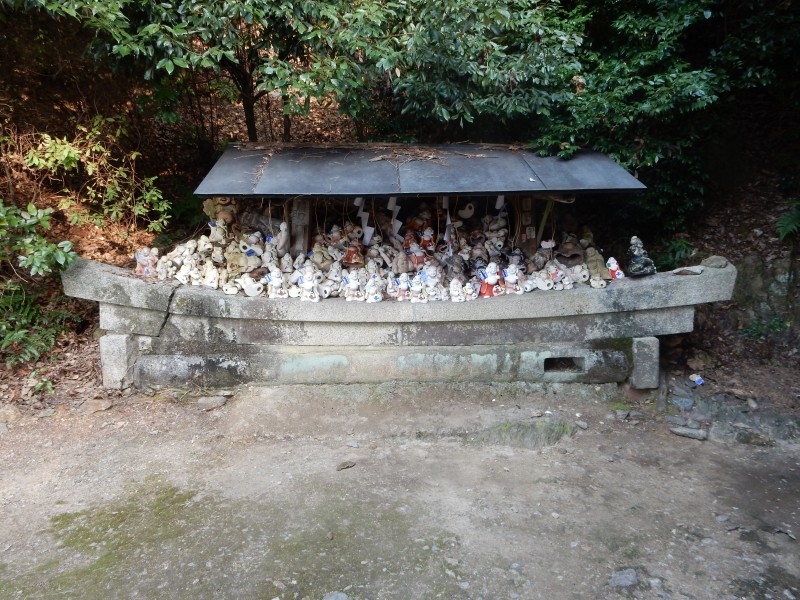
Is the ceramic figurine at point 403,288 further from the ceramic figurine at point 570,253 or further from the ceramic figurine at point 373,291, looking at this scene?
the ceramic figurine at point 570,253

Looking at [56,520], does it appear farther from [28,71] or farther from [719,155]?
[719,155]

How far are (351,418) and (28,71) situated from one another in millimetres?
5451

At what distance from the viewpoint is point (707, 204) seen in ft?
25.9

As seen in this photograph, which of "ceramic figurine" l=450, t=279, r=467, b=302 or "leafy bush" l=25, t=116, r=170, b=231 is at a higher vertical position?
"leafy bush" l=25, t=116, r=170, b=231

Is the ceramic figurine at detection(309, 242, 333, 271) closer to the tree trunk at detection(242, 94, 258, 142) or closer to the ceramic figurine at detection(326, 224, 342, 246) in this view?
the ceramic figurine at detection(326, 224, 342, 246)

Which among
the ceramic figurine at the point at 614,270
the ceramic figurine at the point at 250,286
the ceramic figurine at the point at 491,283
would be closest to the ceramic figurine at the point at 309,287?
the ceramic figurine at the point at 250,286

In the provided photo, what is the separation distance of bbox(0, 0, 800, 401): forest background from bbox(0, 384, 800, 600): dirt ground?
1647 mm

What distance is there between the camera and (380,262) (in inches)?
233

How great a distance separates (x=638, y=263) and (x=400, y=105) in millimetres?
3218

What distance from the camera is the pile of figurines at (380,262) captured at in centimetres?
562

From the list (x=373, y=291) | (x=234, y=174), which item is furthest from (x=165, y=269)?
(x=373, y=291)

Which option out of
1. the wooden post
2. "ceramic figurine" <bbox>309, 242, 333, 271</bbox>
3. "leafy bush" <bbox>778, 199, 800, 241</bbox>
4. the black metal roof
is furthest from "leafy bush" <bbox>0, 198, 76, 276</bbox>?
"leafy bush" <bbox>778, 199, 800, 241</bbox>

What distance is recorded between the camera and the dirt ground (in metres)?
3.48

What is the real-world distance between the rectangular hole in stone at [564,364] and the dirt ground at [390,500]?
0.22 meters
